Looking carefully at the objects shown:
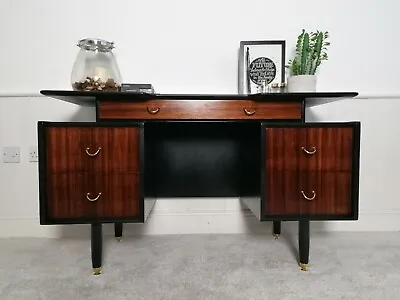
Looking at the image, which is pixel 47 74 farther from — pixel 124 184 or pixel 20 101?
pixel 124 184

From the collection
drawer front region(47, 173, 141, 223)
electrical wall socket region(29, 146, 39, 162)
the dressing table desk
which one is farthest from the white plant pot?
electrical wall socket region(29, 146, 39, 162)

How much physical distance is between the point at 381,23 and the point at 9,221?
2.29 meters

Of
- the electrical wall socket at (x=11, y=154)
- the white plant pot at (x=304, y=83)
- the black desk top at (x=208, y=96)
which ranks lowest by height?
the electrical wall socket at (x=11, y=154)

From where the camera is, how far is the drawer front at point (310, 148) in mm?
1153

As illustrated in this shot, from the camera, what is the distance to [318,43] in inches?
56.6

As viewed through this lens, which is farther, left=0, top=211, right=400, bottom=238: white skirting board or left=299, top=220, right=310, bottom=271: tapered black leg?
left=0, top=211, right=400, bottom=238: white skirting board

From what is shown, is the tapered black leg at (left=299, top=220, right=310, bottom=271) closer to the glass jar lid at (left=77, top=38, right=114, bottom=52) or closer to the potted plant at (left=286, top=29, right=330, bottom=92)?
the potted plant at (left=286, top=29, right=330, bottom=92)

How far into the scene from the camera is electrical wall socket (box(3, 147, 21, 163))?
162cm

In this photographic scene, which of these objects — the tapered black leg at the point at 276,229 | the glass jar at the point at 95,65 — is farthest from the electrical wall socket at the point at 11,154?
the tapered black leg at the point at 276,229

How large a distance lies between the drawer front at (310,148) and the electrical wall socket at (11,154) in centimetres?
131

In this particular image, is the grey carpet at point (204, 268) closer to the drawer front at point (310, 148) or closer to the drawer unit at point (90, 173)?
the drawer unit at point (90, 173)

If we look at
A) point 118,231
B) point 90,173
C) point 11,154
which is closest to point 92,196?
point 90,173

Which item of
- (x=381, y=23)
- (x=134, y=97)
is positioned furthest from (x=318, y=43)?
(x=134, y=97)

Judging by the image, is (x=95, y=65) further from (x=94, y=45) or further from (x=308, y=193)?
(x=308, y=193)
